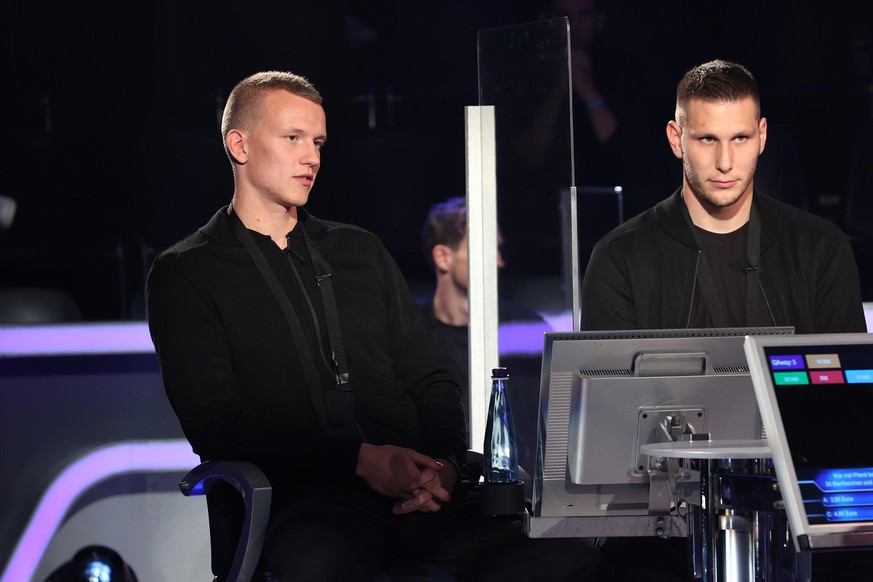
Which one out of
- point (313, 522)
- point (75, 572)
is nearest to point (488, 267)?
point (313, 522)

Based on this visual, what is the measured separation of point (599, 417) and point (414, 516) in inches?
31.0

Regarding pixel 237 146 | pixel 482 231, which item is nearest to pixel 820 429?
pixel 482 231

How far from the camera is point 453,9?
5.00 metres

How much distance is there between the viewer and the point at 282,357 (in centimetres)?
260

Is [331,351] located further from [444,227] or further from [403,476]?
[444,227]

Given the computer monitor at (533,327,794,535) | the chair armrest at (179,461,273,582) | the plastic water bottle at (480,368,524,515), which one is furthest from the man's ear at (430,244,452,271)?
the computer monitor at (533,327,794,535)

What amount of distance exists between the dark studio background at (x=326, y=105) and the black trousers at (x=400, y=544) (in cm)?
212

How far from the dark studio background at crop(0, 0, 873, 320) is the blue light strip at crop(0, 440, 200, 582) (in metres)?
0.61

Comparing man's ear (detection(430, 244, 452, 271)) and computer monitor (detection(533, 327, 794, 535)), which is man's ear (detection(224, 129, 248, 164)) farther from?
man's ear (detection(430, 244, 452, 271))

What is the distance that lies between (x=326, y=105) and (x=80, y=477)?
1.91m

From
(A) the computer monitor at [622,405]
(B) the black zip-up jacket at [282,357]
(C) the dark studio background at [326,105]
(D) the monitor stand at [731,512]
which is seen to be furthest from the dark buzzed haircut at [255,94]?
(C) the dark studio background at [326,105]

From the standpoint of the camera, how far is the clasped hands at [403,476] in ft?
8.04

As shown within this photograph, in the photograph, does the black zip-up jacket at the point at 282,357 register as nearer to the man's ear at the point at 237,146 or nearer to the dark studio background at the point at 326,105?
the man's ear at the point at 237,146

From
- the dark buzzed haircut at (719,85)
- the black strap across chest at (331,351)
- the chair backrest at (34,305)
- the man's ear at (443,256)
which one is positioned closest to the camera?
the black strap across chest at (331,351)
